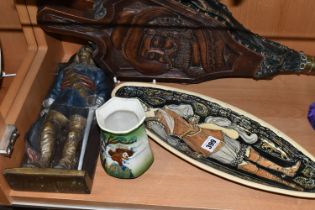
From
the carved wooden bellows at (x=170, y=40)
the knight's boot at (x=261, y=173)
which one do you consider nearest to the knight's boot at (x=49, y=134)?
the carved wooden bellows at (x=170, y=40)

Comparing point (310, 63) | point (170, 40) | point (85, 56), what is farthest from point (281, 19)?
point (85, 56)

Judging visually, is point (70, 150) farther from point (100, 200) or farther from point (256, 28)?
point (256, 28)

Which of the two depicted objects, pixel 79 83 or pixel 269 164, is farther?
pixel 79 83

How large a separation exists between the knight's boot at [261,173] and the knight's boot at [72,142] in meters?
0.29

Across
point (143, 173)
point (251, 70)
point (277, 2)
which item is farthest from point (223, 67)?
point (143, 173)

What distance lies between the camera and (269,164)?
80 centimetres

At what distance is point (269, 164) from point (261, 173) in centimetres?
2

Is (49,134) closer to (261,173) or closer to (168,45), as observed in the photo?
(168,45)

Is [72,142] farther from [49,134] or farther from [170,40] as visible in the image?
[170,40]

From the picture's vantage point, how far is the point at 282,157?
80cm

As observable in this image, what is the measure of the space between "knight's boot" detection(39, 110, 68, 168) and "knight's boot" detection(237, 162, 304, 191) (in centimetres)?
33

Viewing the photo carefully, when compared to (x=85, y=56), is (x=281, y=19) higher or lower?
higher

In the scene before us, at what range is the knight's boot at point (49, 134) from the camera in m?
0.81

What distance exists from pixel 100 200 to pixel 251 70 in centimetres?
37
